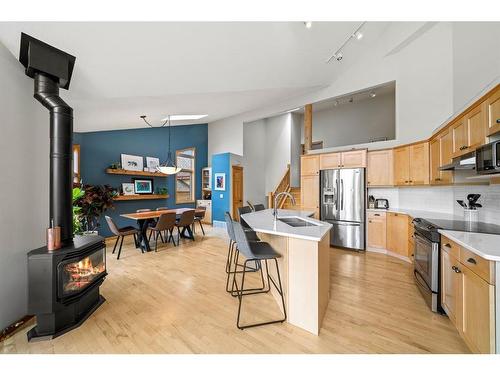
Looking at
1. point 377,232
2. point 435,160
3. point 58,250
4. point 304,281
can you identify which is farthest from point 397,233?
point 58,250

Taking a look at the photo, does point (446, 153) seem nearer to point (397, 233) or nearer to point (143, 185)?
point (397, 233)

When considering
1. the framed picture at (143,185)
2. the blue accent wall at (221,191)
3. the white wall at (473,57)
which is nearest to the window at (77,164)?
the framed picture at (143,185)

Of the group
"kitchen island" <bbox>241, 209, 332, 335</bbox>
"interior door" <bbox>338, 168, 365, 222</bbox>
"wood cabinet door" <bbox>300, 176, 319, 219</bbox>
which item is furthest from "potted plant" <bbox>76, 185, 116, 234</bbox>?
"interior door" <bbox>338, 168, 365, 222</bbox>

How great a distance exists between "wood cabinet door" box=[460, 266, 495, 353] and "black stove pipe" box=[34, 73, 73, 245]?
3.37m

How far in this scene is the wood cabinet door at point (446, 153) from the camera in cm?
276

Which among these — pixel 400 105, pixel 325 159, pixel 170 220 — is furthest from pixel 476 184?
pixel 170 220

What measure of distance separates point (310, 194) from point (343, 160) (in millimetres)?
1044

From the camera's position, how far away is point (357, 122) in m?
7.12

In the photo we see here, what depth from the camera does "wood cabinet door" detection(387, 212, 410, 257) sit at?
12.0ft

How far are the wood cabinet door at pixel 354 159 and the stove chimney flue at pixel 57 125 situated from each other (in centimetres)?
449

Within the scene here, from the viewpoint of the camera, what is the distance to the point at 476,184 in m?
2.76

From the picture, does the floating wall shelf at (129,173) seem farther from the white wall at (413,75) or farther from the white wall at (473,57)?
the white wall at (473,57)
